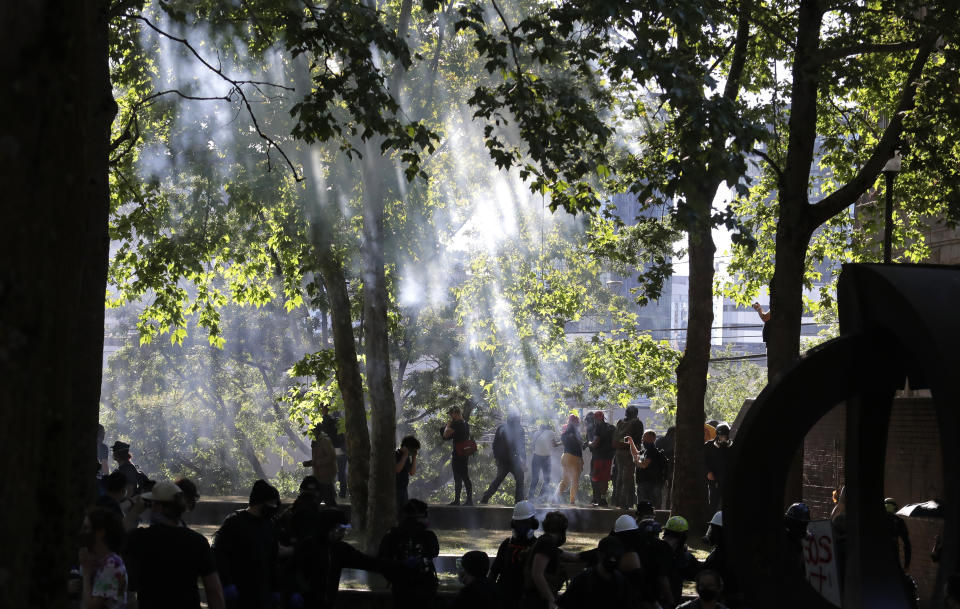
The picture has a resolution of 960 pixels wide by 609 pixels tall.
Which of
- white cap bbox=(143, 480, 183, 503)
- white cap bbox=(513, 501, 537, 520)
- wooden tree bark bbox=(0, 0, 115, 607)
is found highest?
wooden tree bark bbox=(0, 0, 115, 607)

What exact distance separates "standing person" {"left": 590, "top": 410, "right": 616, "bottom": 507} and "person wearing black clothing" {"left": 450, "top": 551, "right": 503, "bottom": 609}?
41.3ft

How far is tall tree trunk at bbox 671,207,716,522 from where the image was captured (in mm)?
18078

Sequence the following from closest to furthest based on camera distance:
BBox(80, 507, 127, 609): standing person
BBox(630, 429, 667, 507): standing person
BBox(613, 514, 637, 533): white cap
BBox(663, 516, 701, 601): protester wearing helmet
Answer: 1. BBox(80, 507, 127, 609): standing person
2. BBox(613, 514, 637, 533): white cap
3. BBox(663, 516, 701, 601): protester wearing helmet
4. BBox(630, 429, 667, 507): standing person

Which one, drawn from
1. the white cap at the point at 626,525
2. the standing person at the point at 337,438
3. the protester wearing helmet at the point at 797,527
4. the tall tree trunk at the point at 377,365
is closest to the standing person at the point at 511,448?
the standing person at the point at 337,438

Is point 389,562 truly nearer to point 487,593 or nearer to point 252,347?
point 487,593

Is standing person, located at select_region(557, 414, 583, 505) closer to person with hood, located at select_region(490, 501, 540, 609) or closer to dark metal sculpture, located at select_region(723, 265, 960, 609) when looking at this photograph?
dark metal sculpture, located at select_region(723, 265, 960, 609)

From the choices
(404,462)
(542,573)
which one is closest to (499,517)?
(404,462)

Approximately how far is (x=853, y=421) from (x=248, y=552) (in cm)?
507

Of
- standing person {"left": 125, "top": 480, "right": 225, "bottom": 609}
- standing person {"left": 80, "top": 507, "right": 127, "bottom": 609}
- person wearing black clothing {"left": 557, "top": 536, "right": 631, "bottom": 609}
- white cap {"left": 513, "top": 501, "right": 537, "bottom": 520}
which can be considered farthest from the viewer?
white cap {"left": 513, "top": 501, "right": 537, "bottom": 520}

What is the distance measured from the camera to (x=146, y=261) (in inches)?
805

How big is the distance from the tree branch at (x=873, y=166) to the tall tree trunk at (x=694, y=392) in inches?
98.6

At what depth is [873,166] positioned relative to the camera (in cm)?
1608

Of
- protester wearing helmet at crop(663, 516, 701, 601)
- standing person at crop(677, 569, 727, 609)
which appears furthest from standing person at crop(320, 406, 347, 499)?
standing person at crop(677, 569, 727, 609)

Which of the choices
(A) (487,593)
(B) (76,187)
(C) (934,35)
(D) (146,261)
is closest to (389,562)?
(A) (487,593)
